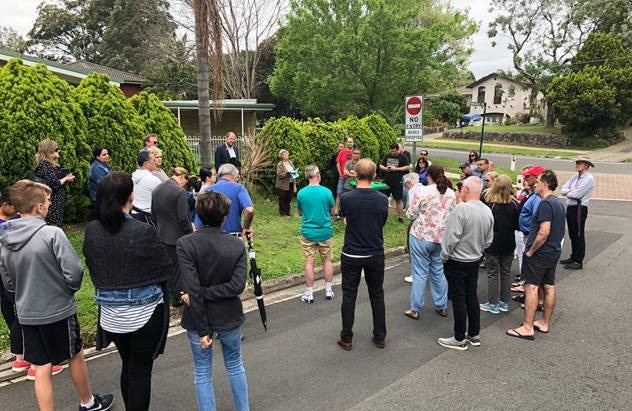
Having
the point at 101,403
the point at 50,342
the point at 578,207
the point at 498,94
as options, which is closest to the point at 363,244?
the point at 101,403

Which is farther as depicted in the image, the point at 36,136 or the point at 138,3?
the point at 138,3

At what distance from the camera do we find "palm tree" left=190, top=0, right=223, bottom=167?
826 cm

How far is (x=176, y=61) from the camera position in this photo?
124 feet

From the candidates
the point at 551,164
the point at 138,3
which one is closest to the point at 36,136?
the point at 551,164

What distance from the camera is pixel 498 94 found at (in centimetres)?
5847

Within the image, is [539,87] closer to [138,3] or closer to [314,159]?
[314,159]

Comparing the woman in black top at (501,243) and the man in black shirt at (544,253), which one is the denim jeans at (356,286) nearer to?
the man in black shirt at (544,253)

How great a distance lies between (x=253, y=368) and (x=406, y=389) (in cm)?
143

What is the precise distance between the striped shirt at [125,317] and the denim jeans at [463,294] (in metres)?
3.08

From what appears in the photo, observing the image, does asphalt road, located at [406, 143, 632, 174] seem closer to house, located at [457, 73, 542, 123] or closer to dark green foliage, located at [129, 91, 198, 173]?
dark green foliage, located at [129, 91, 198, 173]

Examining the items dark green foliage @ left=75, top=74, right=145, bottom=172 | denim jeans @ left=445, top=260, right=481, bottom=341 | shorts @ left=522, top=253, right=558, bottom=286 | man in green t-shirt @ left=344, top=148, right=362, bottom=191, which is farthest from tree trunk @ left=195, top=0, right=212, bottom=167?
shorts @ left=522, top=253, right=558, bottom=286

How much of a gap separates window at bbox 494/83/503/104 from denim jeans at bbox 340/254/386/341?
197ft

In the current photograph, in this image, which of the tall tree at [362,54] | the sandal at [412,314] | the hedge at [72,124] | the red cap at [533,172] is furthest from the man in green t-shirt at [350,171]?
the tall tree at [362,54]

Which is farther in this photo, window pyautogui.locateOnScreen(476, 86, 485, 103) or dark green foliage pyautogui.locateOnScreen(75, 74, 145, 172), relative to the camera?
window pyautogui.locateOnScreen(476, 86, 485, 103)
